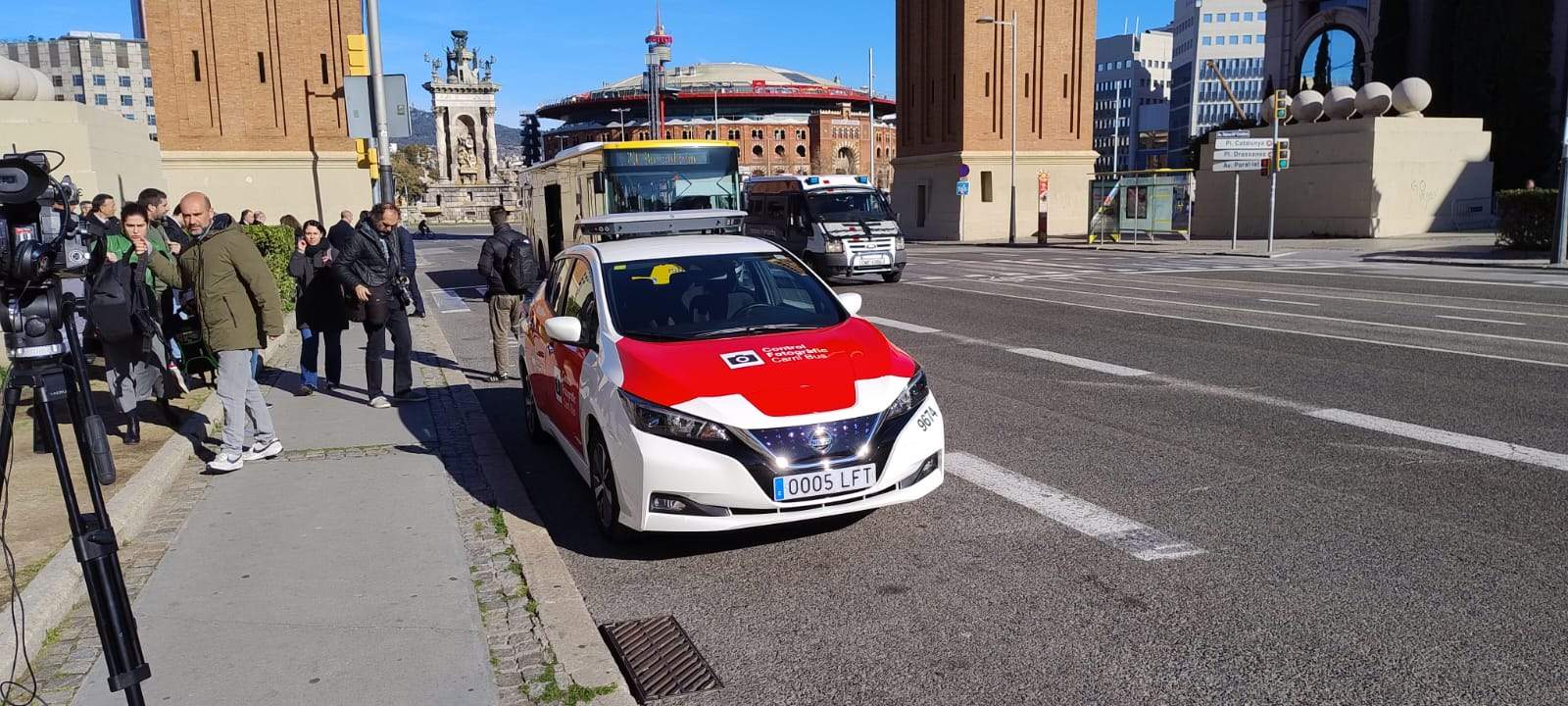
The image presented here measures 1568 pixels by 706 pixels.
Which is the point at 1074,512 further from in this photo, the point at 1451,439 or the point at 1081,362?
the point at 1081,362

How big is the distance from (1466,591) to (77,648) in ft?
19.2

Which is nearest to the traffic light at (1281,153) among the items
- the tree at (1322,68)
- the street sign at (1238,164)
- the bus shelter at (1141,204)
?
the street sign at (1238,164)

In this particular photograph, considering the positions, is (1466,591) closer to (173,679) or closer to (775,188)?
(173,679)

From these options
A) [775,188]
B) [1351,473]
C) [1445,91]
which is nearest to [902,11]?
[1445,91]

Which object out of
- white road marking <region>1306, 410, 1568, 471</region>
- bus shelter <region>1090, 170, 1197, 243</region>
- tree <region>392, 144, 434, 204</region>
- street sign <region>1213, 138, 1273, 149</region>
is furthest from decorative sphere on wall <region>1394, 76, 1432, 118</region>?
tree <region>392, 144, 434, 204</region>

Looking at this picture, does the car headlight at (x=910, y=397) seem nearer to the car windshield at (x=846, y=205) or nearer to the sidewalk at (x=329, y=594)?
the sidewalk at (x=329, y=594)

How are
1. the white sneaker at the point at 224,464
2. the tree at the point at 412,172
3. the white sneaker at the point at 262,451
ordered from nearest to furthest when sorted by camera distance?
the white sneaker at the point at 224,464, the white sneaker at the point at 262,451, the tree at the point at 412,172

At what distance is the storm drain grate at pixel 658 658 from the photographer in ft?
13.4

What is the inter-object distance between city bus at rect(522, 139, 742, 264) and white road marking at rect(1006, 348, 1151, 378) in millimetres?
9967

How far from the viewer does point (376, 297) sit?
31.2 ft

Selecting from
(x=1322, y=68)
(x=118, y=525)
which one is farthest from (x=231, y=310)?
(x=1322, y=68)

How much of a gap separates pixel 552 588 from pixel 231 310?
11.6 feet

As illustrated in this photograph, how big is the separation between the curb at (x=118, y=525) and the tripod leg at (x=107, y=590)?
89 cm

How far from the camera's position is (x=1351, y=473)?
660cm
